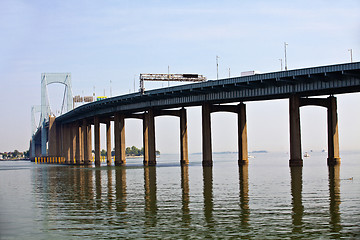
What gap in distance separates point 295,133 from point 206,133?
23763 mm

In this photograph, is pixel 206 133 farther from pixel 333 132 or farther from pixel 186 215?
pixel 186 215

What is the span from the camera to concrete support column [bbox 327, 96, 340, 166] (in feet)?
346

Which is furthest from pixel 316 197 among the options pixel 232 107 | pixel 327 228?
pixel 232 107

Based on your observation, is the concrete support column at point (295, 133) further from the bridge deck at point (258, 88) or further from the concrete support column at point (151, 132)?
the concrete support column at point (151, 132)

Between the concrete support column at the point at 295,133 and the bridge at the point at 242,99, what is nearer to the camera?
the bridge at the point at 242,99

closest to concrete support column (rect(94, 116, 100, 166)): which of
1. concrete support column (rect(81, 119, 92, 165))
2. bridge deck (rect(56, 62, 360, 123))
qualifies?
concrete support column (rect(81, 119, 92, 165))

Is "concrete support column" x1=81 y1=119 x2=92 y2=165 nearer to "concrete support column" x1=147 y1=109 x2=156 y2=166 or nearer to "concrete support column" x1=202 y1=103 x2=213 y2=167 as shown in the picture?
"concrete support column" x1=147 y1=109 x2=156 y2=166

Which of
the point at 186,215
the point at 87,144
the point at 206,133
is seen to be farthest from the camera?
the point at 87,144

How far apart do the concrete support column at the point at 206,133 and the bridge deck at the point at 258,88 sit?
6.59 feet

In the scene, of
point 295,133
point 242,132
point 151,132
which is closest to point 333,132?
point 295,133

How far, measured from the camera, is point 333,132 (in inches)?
4181

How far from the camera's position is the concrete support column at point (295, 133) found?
94.3 metres

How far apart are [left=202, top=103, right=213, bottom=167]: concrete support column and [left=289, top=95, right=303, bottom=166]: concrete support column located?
73.4 feet

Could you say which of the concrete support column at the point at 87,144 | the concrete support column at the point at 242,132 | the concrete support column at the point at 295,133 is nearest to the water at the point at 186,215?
the concrete support column at the point at 295,133
